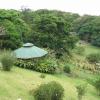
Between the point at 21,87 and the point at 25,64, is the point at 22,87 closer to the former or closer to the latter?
the point at 21,87

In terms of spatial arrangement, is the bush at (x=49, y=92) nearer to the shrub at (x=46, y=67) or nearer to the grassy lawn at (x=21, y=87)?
the grassy lawn at (x=21, y=87)

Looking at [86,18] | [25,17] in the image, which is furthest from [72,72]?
[86,18]

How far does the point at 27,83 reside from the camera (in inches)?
741

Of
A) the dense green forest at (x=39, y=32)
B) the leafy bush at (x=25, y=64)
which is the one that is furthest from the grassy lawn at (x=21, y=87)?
the dense green forest at (x=39, y=32)

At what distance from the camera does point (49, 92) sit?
1551 cm

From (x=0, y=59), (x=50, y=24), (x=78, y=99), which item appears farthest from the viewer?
(x=50, y=24)

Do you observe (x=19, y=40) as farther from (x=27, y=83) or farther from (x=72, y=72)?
(x=27, y=83)

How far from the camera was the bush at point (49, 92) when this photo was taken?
15.5 metres

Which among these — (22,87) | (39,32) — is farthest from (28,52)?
(39,32)

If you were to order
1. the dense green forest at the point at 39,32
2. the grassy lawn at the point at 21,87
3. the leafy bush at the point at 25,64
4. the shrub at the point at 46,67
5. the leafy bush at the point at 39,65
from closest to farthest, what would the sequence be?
the grassy lawn at the point at 21,87
the shrub at the point at 46,67
the leafy bush at the point at 39,65
the leafy bush at the point at 25,64
the dense green forest at the point at 39,32

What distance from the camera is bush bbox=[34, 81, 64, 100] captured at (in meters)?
15.5

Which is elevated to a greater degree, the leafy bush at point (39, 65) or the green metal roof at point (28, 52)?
the green metal roof at point (28, 52)

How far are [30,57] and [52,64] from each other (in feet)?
6.54

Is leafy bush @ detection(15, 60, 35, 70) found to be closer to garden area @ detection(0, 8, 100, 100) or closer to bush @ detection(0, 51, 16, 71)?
garden area @ detection(0, 8, 100, 100)
